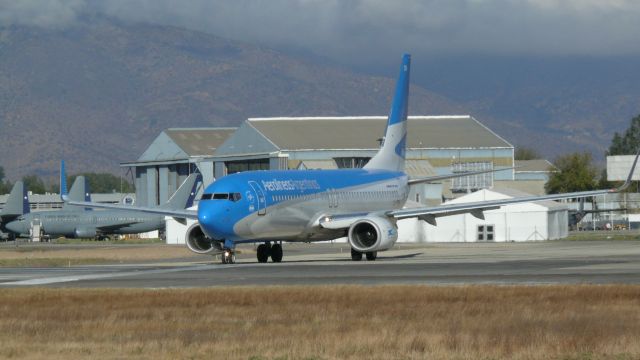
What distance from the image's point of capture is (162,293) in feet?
119

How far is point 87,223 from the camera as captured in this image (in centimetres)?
12838

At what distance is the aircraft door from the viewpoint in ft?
179

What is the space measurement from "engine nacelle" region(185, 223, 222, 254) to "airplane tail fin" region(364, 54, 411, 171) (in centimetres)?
1072

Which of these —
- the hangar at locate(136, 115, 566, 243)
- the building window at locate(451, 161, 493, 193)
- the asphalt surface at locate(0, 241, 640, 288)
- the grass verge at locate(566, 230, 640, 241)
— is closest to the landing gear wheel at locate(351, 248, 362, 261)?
the asphalt surface at locate(0, 241, 640, 288)

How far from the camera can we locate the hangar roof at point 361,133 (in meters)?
150

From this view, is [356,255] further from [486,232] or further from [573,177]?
[573,177]

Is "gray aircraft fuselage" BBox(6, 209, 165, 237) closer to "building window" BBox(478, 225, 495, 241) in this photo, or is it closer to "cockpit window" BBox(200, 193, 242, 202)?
"building window" BBox(478, 225, 495, 241)

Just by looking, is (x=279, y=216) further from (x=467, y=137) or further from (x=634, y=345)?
(x=467, y=137)

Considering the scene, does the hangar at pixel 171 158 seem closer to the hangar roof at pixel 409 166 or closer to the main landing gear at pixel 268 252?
the hangar roof at pixel 409 166

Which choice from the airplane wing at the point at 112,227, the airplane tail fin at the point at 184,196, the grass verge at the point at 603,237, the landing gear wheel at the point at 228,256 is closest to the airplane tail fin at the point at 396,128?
the landing gear wheel at the point at 228,256

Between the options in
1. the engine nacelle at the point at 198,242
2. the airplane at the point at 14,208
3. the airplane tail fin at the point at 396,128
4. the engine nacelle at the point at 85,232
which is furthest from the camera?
the airplane at the point at 14,208

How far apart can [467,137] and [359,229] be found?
10218 centimetres

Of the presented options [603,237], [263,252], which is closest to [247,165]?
[603,237]

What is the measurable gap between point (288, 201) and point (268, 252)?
11.6ft
